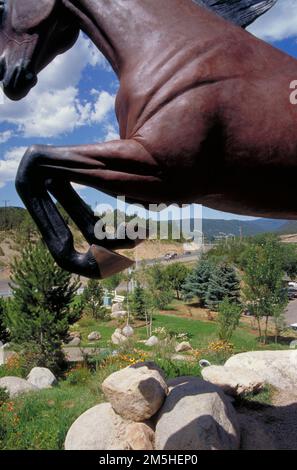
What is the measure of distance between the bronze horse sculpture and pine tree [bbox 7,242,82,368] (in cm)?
1208

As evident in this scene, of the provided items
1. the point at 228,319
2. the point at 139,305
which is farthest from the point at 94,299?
the point at 228,319

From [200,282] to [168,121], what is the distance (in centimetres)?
2933

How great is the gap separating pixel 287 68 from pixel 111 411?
479cm

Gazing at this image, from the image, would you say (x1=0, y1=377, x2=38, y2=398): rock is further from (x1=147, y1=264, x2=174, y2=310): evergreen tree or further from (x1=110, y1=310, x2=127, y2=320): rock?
(x1=110, y1=310, x2=127, y2=320): rock

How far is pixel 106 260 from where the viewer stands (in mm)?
1783

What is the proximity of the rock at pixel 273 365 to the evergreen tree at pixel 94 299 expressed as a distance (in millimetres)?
15802

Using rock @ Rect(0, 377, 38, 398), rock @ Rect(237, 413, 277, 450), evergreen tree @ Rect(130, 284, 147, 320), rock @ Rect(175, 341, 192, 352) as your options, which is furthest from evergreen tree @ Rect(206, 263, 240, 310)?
rock @ Rect(237, 413, 277, 450)

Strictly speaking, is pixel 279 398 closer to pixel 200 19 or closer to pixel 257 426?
pixel 257 426

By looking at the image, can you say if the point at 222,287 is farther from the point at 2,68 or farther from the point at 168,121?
the point at 168,121

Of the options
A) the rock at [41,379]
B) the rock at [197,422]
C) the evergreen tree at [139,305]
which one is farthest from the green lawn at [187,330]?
the rock at [197,422]

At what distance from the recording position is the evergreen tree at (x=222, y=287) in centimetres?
2722

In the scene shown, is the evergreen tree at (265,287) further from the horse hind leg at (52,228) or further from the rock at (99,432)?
the horse hind leg at (52,228)
